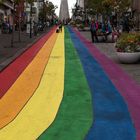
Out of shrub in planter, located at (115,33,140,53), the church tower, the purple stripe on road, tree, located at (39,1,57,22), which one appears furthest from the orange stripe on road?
the church tower

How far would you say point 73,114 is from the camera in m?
8.94

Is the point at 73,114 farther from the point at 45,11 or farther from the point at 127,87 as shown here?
the point at 45,11

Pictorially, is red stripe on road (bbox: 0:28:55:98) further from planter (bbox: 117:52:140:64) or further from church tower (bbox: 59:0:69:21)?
church tower (bbox: 59:0:69:21)

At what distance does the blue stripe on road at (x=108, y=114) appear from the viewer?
7.43 metres

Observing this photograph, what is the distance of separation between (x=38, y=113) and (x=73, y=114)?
0.76 metres

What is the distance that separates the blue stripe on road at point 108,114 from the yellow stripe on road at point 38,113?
894 mm

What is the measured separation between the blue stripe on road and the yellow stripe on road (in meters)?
0.89

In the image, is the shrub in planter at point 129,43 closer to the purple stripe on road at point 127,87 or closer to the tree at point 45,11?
the purple stripe on road at point 127,87

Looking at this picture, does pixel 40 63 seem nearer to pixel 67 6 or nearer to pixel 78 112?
pixel 78 112

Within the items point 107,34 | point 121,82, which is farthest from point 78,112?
point 107,34

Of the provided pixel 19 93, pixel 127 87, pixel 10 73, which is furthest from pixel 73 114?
pixel 10 73

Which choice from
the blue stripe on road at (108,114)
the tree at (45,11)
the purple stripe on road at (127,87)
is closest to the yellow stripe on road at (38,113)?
the blue stripe on road at (108,114)

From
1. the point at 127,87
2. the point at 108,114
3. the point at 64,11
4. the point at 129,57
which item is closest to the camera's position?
the point at 108,114

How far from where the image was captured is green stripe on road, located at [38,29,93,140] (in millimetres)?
7445
